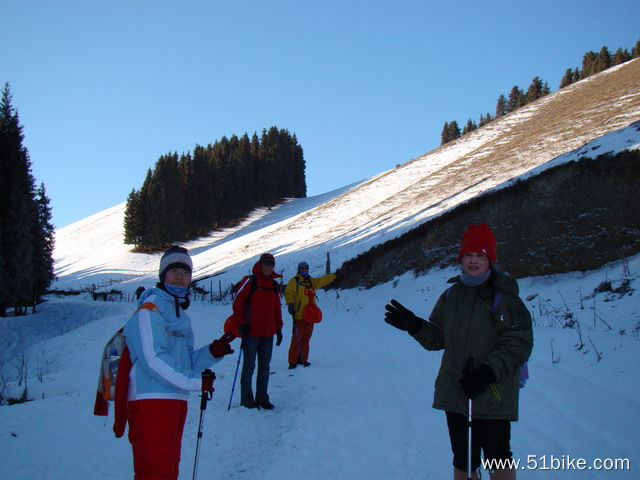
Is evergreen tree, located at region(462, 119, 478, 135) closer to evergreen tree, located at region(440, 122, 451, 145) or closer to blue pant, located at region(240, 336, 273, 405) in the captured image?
evergreen tree, located at region(440, 122, 451, 145)

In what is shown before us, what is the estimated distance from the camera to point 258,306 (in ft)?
20.7

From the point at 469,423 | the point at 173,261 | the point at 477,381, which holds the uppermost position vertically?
the point at 173,261

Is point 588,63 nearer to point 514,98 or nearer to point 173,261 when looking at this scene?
point 514,98

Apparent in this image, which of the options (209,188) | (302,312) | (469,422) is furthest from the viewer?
(209,188)

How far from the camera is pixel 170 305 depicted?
3.02 metres

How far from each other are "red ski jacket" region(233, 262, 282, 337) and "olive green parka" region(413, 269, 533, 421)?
346cm

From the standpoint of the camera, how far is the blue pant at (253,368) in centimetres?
595

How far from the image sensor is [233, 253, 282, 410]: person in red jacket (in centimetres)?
598

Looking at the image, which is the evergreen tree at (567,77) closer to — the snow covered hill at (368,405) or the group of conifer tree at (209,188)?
the group of conifer tree at (209,188)

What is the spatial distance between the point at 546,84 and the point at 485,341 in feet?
340

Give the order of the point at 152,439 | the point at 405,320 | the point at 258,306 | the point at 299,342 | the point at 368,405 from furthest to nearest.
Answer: the point at 299,342 < the point at 258,306 < the point at 368,405 < the point at 405,320 < the point at 152,439

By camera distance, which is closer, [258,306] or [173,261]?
[173,261]

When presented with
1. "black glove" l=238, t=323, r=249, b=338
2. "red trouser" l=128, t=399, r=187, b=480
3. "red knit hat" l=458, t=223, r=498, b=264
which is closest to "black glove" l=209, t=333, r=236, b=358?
"red trouser" l=128, t=399, r=187, b=480

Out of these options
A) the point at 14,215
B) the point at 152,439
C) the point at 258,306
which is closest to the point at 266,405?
the point at 258,306
